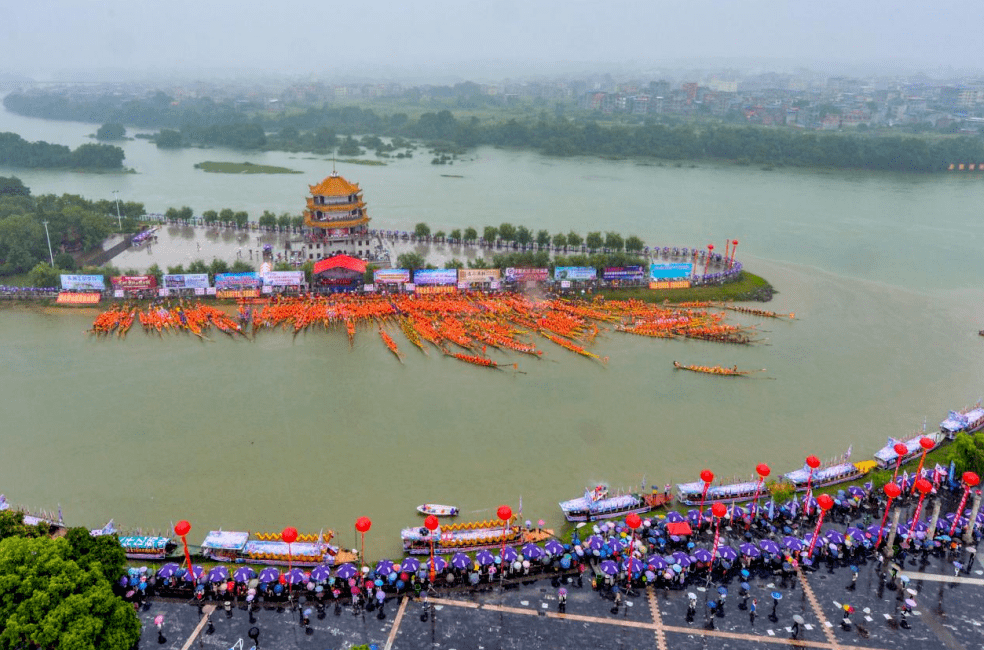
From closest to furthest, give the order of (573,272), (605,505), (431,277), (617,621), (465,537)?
(617,621), (465,537), (605,505), (431,277), (573,272)

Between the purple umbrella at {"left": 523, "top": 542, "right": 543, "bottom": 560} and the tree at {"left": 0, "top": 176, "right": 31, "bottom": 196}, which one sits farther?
the tree at {"left": 0, "top": 176, "right": 31, "bottom": 196}

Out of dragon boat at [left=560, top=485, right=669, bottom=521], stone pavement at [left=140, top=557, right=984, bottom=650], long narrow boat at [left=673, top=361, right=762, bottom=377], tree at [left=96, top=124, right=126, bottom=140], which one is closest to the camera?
stone pavement at [left=140, top=557, right=984, bottom=650]

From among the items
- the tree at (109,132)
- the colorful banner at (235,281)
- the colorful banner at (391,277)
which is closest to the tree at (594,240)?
the colorful banner at (391,277)

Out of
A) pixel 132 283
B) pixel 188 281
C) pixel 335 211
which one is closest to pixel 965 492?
pixel 335 211

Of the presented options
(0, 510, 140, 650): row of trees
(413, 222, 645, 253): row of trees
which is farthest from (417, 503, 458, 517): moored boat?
(413, 222, 645, 253): row of trees

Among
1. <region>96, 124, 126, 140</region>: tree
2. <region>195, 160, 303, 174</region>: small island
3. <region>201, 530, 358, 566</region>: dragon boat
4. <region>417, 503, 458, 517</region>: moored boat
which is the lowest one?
<region>201, 530, 358, 566</region>: dragon boat

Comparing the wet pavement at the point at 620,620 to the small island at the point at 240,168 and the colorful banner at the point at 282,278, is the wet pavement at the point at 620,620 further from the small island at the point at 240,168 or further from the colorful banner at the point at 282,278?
the small island at the point at 240,168

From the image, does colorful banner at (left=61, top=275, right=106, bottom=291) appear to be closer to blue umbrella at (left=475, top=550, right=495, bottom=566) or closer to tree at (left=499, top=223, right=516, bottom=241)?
tree at (left=499, top=223, right=516, bottom=241)

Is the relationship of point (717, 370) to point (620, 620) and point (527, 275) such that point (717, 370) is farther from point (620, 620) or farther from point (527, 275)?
point (620, 620)
